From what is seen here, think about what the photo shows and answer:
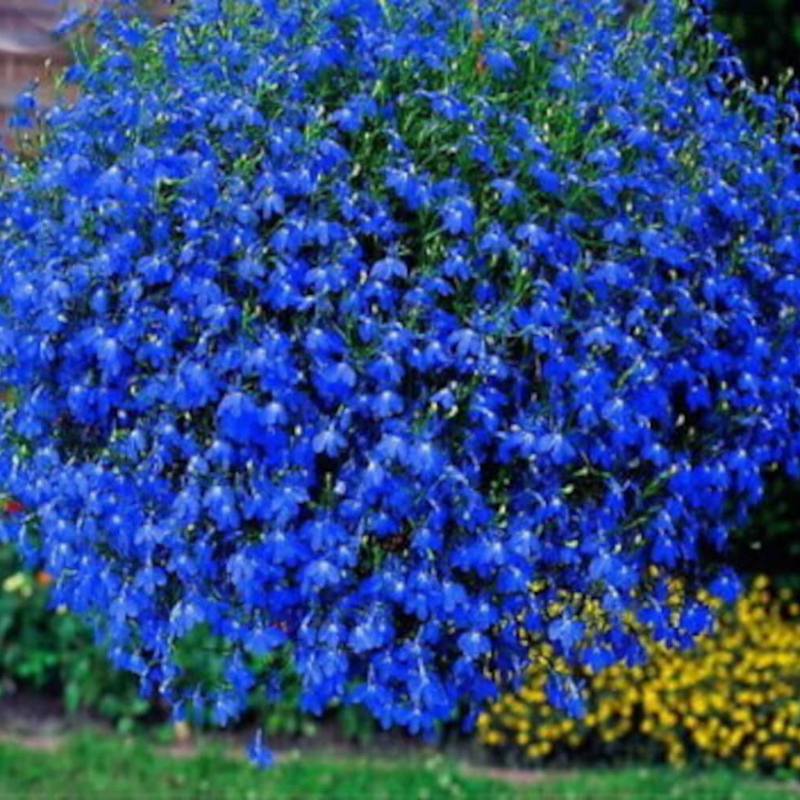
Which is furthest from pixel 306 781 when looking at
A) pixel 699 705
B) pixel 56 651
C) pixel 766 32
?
pixel 766 32

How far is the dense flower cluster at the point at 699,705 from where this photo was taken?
439cm

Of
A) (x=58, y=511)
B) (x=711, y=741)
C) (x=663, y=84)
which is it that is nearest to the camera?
(x=58, y=511)

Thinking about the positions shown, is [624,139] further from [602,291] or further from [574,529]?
[574,529]

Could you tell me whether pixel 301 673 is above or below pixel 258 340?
below

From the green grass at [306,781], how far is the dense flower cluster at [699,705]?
0.27ft

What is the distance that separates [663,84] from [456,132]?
0.42 m

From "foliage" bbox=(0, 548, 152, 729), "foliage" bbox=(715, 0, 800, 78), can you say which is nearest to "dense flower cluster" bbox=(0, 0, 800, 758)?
"foliage" bbox=(715, 0, 800, 78)

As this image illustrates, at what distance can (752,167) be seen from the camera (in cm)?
265

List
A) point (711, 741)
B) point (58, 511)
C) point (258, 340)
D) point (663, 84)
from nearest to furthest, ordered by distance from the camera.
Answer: point (258, 340)
point (58, 511)
point (663, 84)
point (711, 741)

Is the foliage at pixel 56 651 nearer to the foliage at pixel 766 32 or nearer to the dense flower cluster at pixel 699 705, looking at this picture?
the dense flower cluster at pixel 699 705

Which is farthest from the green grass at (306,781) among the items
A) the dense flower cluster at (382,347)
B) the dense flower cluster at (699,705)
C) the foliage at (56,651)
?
the dense flower cluster at (382,347)

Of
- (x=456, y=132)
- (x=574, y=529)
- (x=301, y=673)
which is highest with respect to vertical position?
(x=456, y=132)

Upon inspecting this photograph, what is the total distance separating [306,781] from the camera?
4.29 metres

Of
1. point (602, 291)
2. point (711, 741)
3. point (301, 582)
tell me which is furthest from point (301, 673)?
point (711, 741)
